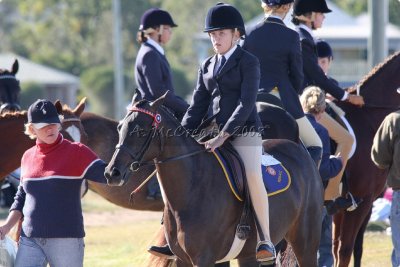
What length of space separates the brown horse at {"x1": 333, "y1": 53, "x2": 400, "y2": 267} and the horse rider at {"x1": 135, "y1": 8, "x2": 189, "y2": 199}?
1.98 meters

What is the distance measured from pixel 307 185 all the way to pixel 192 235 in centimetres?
164

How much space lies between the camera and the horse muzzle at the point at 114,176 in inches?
255

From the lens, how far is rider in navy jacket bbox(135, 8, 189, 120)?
1056 centimetres

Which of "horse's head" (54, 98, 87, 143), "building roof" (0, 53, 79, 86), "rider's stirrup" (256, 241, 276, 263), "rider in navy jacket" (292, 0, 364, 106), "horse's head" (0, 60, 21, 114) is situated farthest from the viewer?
"building roof" (0, 53, 79, 86)

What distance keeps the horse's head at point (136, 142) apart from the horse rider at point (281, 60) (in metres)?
2.13

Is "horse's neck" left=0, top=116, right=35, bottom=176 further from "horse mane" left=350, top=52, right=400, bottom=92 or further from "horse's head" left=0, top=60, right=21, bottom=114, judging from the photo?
"horse mane" left=350, top=52, right=400, bottom=92

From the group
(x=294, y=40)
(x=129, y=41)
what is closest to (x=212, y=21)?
(x=294, y=40)

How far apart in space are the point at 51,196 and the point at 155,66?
4.04 m

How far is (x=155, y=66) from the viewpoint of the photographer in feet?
34.8

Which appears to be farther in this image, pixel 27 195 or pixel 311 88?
pixel 311 88

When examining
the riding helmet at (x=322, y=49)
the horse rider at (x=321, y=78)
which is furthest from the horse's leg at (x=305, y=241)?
the riding helmet at (x=322, y=49)

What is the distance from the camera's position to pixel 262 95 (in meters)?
8.79

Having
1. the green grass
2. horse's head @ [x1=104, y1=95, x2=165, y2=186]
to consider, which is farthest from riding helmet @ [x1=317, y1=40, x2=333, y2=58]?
horse's head @ [x1=104, y1=95, x2=165, y2=186]

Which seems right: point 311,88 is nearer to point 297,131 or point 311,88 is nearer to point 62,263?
point 297,131
